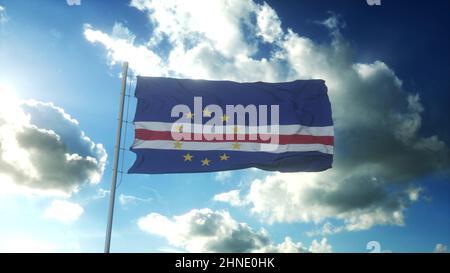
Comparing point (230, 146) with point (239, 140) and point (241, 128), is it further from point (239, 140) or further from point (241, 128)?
point (241, 128)

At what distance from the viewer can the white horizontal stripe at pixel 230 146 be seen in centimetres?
1738

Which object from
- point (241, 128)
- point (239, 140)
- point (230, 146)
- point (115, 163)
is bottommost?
point (115, 163)

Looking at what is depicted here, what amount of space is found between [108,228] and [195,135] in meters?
4.71

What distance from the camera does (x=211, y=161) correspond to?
17.5 m

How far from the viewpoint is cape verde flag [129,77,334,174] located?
1742 centimetres

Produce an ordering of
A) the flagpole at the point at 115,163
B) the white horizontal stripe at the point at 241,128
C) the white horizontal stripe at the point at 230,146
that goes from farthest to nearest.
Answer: the white horizontal stripe at the point at 241,128, the white horizontal stripe at the point at 230,146, the flagpole at the point at 115,163

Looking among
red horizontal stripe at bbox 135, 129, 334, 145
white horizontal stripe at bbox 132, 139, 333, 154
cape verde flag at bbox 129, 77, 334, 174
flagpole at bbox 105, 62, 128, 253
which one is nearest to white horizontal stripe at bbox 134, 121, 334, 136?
cape verde flag at bbox 129, 77, 334, 174

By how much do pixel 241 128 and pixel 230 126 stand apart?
0.41 metres

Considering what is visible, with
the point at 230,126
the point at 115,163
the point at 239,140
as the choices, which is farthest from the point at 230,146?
the point at 115,163

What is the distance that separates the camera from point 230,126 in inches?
714

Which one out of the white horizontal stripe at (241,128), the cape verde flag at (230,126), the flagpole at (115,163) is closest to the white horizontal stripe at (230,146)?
the cape verde flag at (230,126)

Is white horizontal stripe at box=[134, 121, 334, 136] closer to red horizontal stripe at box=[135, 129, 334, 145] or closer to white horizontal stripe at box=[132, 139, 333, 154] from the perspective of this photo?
red horizontal stripe at box=[135, 129, 334, 145]

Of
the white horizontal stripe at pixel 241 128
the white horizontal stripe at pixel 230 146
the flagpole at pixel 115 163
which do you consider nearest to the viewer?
the flagpole at pixel 115 163

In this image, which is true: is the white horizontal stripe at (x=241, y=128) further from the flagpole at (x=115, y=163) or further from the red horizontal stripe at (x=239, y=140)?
the flagpole at (x=115, y=163)
